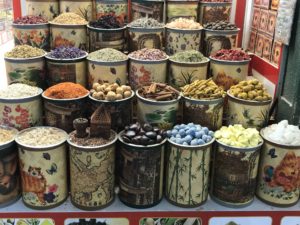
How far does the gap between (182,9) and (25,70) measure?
120cm

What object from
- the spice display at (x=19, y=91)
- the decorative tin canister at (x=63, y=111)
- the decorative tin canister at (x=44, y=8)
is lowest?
the decorative tin canister at (x=63, y=111)

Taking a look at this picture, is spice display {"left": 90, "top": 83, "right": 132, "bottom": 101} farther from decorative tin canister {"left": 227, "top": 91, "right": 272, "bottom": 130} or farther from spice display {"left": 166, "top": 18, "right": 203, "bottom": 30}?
spice display {"left": 166, "top": 18, "right": 203, "bottom": 30}

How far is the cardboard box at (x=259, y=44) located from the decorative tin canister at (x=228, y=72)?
6.17ft

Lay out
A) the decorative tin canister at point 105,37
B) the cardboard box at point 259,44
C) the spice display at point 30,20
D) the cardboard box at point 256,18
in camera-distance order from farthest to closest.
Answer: the cardboard box at point 256,18 < the cardboard box at point 259,44 < the spice display at point 30,20 < the decorative tin canister at point 105,37

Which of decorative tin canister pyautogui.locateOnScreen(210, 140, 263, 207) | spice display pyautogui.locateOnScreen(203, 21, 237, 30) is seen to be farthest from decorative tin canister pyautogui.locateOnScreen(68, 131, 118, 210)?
spice display pyautogui.locateOnScreen(203, 21, 237, 30)

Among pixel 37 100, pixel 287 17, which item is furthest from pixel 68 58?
pixel 287 17

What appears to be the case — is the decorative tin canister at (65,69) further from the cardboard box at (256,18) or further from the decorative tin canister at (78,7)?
the cardboard box at (256,18)

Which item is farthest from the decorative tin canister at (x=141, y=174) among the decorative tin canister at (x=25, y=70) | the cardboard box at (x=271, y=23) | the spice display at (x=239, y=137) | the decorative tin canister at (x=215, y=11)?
the cardboard box at (x=271, y=23)

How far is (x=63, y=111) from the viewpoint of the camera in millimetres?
1985

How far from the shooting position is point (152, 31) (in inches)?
96.3

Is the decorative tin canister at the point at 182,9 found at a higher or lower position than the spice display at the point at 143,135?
higher

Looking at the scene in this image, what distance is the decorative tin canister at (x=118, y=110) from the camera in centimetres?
197

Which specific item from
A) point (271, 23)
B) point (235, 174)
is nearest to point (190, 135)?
point (235, 174)

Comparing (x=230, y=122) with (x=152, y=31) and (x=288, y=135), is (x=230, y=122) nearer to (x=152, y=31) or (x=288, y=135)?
(x=288, y=135)
